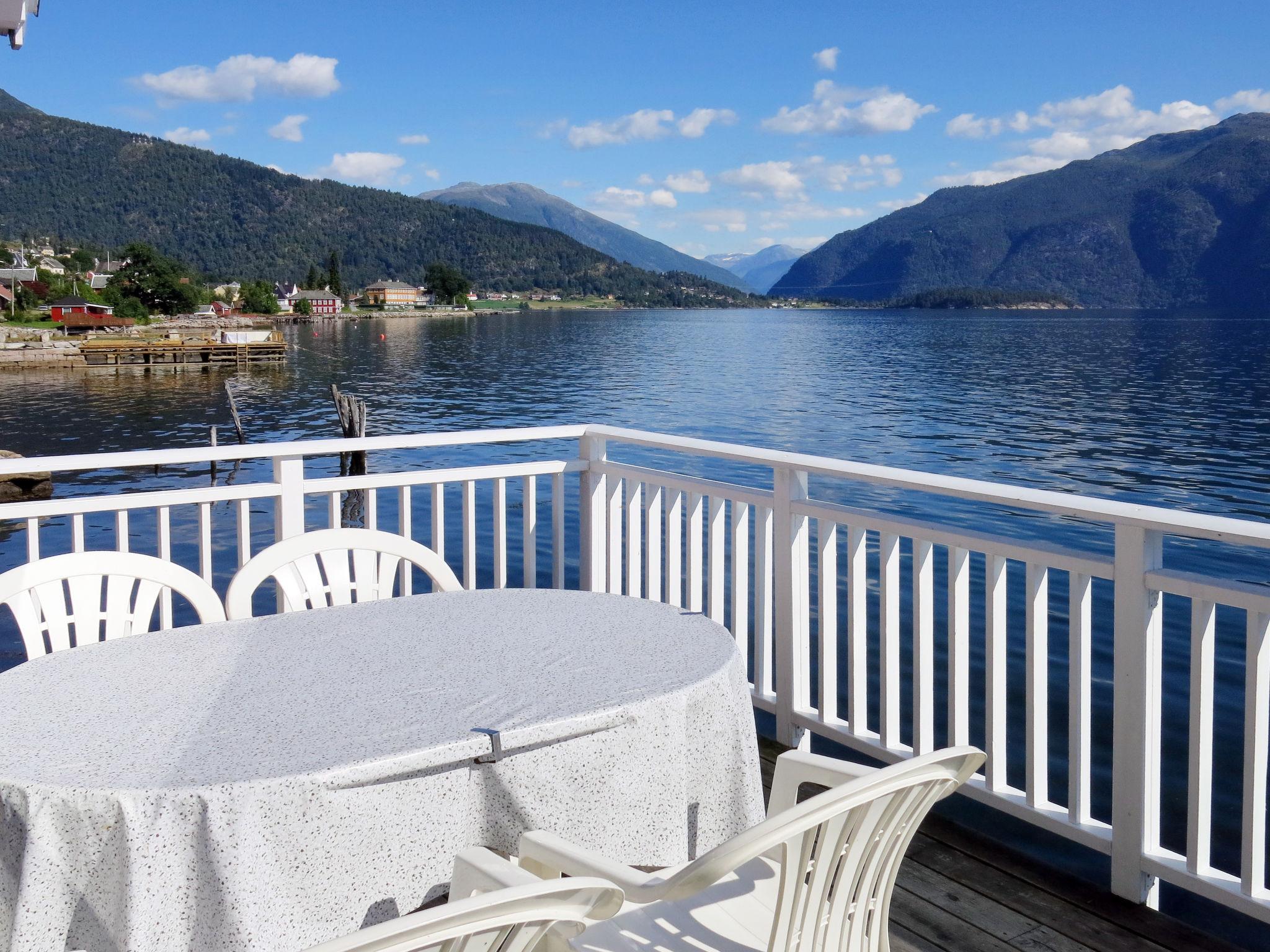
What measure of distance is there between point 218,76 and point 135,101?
214 feet

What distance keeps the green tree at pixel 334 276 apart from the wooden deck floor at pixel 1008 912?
130556 mm

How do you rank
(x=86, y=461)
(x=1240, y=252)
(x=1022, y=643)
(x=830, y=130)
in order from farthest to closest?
(x=1240, y=252) < (x=830, y=130) < (x=1022, y=643) < (x=86, y=461)

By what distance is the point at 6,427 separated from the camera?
90.8ft

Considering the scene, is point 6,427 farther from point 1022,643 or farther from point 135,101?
point 135,101

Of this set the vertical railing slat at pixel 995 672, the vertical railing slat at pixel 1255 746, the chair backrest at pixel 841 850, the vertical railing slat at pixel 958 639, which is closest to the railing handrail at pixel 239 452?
the vertical railing slat at pixel 958 639

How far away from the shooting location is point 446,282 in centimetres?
13138

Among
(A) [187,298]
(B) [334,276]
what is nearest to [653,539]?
(A) [187,298]

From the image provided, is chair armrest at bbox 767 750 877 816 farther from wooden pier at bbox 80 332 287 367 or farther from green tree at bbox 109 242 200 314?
green tree at bbox 109 242 200 314

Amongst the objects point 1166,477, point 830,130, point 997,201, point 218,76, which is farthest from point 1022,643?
point 997,201

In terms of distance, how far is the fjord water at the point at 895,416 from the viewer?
8.72m

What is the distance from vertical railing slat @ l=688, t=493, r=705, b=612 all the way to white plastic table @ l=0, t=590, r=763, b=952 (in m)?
1.31

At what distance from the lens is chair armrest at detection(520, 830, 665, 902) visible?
1189 millimetres

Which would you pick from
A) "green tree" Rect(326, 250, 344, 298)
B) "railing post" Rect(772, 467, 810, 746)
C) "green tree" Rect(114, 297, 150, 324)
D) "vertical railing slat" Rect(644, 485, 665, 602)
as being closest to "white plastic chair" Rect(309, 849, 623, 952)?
"railing post" Rect(772, 467, 810, 746)

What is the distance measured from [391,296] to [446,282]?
7731 mm
